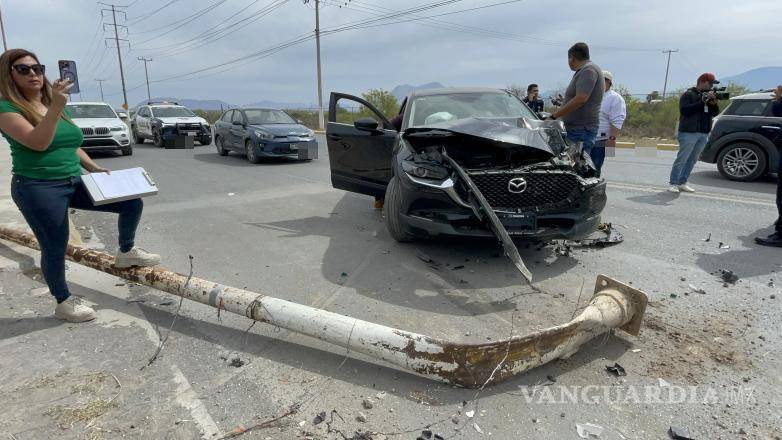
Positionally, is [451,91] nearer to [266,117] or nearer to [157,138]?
[266,117]

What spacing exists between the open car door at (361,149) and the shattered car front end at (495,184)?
1117mm

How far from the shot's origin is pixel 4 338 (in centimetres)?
300

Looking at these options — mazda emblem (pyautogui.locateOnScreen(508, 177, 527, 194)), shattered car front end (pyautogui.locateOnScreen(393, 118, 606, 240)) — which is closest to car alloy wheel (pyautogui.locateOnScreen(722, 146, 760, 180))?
shattered car front end (pyautogui.locateOnScreen(393, 118, 606, 240))

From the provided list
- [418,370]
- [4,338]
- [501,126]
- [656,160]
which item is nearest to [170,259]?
[4,338]

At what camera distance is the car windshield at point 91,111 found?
13.6m

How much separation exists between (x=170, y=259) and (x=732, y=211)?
7.00 m

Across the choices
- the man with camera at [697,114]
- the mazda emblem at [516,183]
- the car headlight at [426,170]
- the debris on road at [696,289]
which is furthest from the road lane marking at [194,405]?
the man with camera at [697,114]

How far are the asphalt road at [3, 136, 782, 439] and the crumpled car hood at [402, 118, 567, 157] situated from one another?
3.57 ft

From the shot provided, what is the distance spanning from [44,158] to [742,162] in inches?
404

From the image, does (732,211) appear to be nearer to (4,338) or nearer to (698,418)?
(698,418)

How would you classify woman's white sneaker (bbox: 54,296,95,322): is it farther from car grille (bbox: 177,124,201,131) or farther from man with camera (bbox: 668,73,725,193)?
car grille (bbox: 177,124,201,131)

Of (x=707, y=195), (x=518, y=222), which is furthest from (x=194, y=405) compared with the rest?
(x=707, y=195)

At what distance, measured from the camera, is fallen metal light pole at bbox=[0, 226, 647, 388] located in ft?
7.88

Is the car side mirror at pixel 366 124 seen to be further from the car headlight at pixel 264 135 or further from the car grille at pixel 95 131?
the car grille at pixel 95 131
